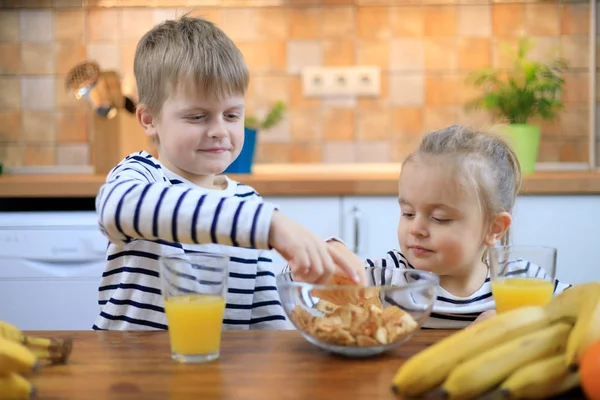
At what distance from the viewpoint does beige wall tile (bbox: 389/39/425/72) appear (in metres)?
2.94

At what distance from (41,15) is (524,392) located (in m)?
2.70

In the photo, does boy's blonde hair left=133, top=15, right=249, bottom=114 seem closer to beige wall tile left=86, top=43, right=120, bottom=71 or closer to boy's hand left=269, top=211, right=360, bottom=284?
boy's hand left=269, top=211, right=360, bottom=284

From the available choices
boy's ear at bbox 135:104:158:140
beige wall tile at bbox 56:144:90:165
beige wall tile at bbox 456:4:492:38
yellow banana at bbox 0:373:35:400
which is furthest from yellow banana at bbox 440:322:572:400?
beige wall tile at bbox 56:144:90:165

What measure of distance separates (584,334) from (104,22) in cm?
258

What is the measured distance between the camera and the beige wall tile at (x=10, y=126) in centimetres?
298

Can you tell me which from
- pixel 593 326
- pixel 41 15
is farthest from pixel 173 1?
pixel 593 326

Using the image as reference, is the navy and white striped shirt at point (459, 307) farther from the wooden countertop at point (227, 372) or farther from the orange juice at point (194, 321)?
the orange juice at point (194, 321)

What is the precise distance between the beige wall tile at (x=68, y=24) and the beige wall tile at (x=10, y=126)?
339mm

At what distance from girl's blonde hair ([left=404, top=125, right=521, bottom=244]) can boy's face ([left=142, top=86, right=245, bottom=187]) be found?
32cm

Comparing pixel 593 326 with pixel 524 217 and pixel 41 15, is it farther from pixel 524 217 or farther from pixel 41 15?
pixel 41 15

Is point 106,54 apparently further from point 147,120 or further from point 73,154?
point 147,120

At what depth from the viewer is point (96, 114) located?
2629 millimetres

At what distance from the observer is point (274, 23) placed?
2945 millimetres

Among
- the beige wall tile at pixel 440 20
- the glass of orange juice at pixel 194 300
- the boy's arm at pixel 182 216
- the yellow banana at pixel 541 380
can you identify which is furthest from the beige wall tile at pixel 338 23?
the yellow banana at pixel 541 380
